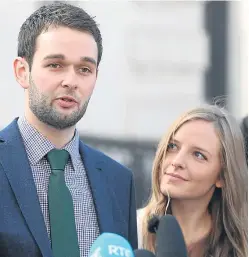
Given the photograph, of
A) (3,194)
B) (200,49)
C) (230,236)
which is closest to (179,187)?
(230,236)

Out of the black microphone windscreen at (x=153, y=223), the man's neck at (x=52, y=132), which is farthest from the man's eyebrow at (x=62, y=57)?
the black microphone windscreen at (x=153, y=223)

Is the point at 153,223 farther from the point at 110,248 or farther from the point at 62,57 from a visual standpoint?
the point at 62,57

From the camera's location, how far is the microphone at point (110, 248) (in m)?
1.05

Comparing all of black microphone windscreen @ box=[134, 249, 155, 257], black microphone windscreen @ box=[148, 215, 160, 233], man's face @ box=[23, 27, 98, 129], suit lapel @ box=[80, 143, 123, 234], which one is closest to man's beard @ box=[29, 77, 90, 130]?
man's face @ box=[23, 27, 98, 129]

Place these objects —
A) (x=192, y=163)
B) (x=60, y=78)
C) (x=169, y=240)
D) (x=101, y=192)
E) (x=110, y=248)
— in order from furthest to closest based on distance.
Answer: (x=192, y=163) < (x=101, y=192) < (x=60, y=78) < (x=169, y=240) < (x=110, y=248)

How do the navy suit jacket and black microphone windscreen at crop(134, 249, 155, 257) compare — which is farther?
the navy suit jacket

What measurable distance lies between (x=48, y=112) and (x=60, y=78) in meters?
0.08

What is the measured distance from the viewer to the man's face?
4.74 feet

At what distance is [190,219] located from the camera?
1.87 m

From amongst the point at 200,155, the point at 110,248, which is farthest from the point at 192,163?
the point at 110,248

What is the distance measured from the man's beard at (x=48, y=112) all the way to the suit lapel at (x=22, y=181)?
9cm

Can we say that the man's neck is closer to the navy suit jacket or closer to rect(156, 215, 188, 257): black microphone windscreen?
the navy suit jacket

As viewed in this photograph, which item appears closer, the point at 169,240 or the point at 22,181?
the point at 169,240

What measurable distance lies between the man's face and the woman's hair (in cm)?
46
